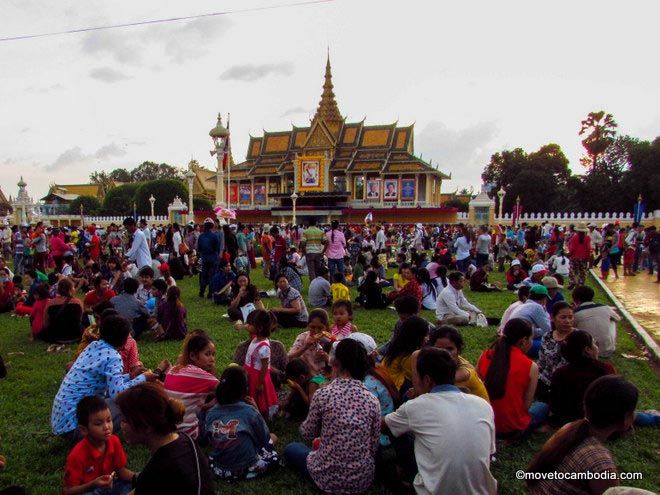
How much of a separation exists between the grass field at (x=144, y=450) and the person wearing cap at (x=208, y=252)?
5.69 ft

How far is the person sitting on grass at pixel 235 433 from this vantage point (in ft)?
11.0

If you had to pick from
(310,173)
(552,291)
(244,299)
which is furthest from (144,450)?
(310,173)

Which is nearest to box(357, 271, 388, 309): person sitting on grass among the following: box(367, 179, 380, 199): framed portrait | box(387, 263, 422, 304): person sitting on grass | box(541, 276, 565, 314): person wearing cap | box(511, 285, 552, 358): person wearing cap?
box(387, 263, 422, 304): person sitting on grass

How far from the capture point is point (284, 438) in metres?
4.12

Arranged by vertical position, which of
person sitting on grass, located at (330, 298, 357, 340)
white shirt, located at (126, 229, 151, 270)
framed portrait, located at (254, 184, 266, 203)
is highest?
framed portrait, located at (254, 184, 266, 203)

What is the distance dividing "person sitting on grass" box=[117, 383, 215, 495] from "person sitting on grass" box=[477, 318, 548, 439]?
A: 90.7 inches

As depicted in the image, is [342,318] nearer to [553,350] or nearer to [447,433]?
[553,350]

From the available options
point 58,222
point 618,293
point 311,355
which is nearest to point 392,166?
point 58,222

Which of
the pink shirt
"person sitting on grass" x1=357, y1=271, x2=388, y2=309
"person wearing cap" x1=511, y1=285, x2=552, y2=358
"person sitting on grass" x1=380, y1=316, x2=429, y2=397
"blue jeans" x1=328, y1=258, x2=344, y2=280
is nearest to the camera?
"person sitting on grass" x1=380, y1=316, x2=429, y2=397

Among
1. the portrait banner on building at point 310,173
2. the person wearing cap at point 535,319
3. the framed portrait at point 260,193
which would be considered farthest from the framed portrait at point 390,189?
the person wearing cap at point 535,319

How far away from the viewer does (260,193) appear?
50500 millimetres

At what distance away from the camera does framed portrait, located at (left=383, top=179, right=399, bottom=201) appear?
148 feet

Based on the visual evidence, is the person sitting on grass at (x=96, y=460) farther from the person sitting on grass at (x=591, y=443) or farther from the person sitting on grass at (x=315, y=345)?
the person sitting on grass at (x=591, y=443)

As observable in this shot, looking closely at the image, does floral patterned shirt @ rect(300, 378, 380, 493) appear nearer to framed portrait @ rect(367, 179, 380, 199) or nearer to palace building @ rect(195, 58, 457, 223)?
palace building @ rect(195, 58, 457, 223)
